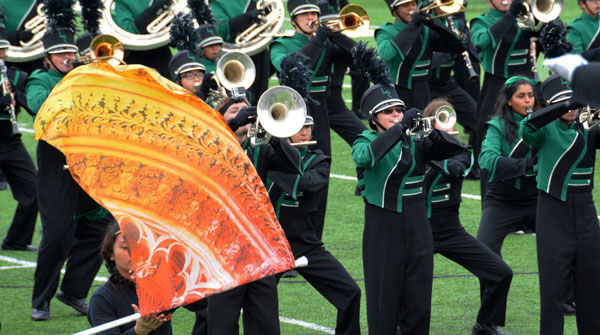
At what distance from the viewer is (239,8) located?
11258 millimetres

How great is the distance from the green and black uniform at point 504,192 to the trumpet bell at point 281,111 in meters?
1.93

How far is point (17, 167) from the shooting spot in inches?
359

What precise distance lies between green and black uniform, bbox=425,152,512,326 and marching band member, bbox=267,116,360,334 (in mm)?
710

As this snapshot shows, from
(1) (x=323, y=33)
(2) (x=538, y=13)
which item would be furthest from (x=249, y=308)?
(2) (x=538, y=13)

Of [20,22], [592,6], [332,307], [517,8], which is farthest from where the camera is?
[20,22]

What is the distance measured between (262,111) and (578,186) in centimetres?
190

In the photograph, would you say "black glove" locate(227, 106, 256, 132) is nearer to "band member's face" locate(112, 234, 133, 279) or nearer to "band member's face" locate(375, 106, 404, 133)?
"band member's face" locate(375, 106, 404, 133)

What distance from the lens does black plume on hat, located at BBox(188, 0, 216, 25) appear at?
988cm

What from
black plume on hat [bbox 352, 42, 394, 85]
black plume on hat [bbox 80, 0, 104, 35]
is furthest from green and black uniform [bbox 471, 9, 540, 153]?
black plume on hat [bbox 352, 42, 394, 85]

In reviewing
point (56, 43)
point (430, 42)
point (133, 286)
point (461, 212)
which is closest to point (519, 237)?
point (461, 212)

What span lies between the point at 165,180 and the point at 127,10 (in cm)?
670

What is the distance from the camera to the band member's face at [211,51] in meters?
9.42

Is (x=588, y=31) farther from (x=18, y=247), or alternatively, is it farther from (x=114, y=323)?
(x=114, y=323)

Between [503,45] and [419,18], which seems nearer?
[419,18]
